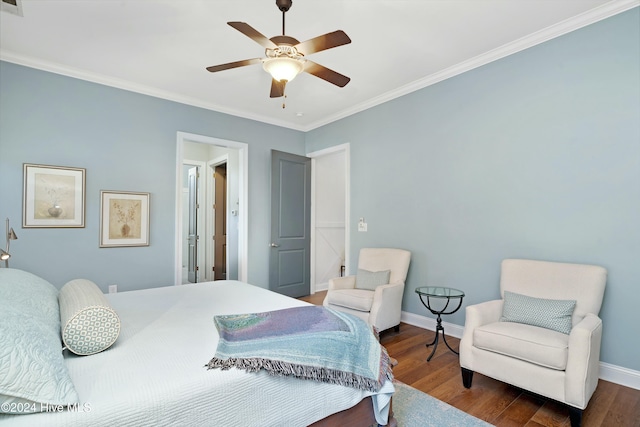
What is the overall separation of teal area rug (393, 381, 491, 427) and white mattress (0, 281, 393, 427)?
47 cm

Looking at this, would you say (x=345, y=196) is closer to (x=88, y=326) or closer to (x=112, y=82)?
(x=112, y=82)

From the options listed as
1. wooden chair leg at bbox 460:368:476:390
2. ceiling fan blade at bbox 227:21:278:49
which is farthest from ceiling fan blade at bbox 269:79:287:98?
wooden chair leg at bbox 460:368:476:390

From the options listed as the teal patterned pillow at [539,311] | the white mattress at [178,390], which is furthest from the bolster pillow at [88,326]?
the teal patterned pillow at [539,311]

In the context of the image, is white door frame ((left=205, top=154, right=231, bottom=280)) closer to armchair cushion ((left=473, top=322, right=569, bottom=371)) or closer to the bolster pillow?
the bolster pillow

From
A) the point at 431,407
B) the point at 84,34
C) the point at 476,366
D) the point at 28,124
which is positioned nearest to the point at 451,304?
the point at 476,366

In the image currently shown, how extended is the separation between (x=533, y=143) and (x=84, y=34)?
162 inches

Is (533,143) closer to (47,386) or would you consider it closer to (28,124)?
(47,386)

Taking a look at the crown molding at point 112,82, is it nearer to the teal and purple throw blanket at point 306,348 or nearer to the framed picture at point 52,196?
the framed picture at point 52,196

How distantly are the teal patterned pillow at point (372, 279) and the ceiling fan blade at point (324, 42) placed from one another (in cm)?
242

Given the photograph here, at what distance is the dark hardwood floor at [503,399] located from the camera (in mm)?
1965

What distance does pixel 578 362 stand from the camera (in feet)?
6.12

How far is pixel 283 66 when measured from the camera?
224cm

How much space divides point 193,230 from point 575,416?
6267 millimetres

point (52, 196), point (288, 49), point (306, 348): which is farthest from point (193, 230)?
point (306, 348)
